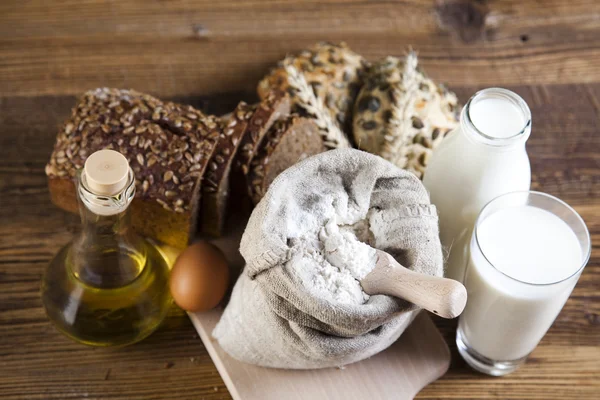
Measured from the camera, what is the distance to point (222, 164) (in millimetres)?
1414

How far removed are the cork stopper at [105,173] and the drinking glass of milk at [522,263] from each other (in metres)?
0.55

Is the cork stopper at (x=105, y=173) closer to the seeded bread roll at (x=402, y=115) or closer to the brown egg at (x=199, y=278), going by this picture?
the brown egg at (x=199, y=278)

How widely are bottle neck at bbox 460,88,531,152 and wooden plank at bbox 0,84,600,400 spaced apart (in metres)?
0.43

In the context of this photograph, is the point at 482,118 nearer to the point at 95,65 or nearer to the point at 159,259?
the point at 159,259

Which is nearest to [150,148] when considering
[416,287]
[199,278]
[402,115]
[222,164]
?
[222,164]

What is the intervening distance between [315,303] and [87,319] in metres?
0.48

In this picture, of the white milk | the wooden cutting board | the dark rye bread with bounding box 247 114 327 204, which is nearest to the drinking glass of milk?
the white milk

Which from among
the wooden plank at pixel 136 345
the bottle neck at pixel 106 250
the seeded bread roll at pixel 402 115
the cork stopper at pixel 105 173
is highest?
the cork stopper at pixel 105 173

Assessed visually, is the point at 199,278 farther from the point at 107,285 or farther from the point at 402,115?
the point at 402,115

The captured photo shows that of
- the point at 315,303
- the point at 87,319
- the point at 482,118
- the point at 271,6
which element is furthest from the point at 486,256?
the point at 271,6

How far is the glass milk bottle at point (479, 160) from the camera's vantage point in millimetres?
1267

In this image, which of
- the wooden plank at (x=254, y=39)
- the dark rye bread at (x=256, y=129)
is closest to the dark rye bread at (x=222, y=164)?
the dark rye bread at (x=256, y=129)

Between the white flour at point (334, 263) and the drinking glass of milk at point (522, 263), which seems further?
the drinking glass of milk at point (522, 263)

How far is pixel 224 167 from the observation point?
1414mm
